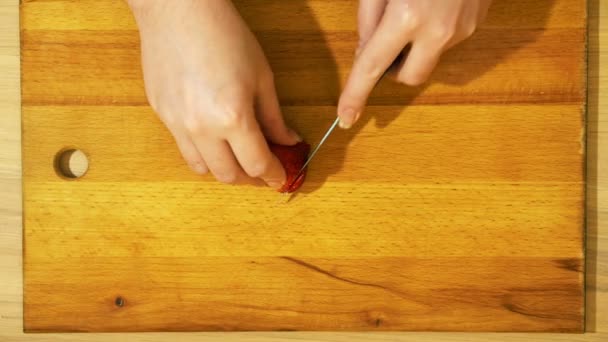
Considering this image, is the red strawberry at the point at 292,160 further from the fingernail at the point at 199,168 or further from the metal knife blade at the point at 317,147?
the fingernail at the point at 199,168

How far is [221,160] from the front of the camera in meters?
0.92

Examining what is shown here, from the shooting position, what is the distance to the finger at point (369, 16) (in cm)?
89

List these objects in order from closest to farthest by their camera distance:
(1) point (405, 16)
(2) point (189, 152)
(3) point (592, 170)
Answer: (1) point (405, 16)
(2) point (189, 152)
(3) point (592, 170)

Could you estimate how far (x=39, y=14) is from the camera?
41.8 inches

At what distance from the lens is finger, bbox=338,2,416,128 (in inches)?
33.3


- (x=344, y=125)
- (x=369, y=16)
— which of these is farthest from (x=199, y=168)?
(x=369, y=16)

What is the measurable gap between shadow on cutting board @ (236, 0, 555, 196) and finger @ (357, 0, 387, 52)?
0.13 metres

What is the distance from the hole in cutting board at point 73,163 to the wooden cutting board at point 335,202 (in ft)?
0.09

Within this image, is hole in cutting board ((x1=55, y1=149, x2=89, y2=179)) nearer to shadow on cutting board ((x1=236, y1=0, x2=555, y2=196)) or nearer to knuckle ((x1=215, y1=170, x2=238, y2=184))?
knuckle ((x1=215, y1=170, x2=238, y2=184))

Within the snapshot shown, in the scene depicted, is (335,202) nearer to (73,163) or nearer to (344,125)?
(344,125)

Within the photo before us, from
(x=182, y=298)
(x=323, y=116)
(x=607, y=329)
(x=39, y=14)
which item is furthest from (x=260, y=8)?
(x=607, y=329)

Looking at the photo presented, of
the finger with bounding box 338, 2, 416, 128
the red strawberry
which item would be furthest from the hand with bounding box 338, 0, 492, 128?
the red strawberry

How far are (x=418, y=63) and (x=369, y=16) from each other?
11 centimetres

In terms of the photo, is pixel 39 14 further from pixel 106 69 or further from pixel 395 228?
pixel 395 228
